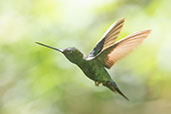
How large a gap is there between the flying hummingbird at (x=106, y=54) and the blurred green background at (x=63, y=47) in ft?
3.88

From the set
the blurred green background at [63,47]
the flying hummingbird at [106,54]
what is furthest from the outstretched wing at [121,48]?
the blurred green background at [63,47]

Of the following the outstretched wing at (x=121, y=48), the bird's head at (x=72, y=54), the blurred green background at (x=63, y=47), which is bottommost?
the outstretched wing at (x=121, y=48)

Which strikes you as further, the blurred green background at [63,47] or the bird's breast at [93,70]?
the blurred green background at [63,47]

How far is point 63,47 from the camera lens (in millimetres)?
2434

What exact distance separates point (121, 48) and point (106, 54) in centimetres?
4

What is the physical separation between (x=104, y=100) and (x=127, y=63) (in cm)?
52

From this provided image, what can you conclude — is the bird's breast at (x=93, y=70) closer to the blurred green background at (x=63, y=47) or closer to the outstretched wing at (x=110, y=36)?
the outstretched wing at (x=110, y=36)

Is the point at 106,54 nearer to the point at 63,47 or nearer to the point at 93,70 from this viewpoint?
the point at 93,70

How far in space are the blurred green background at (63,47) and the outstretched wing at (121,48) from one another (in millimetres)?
1185

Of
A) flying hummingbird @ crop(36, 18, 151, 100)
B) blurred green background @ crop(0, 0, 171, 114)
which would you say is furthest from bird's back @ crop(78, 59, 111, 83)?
blurred green background @ crop(0, 0, 171, 114)

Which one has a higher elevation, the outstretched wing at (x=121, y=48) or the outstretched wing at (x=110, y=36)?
the outstretched wing at (x=110, y=36)

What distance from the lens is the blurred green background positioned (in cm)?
227

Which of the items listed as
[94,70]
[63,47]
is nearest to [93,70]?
[94,70]

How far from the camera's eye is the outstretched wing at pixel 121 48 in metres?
0.81
